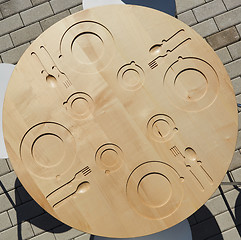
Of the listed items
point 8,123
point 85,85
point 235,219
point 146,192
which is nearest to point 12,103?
point 8,123

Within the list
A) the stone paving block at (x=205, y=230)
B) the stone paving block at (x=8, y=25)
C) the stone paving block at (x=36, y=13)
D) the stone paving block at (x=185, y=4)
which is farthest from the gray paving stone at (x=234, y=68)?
the stone paving block at (x=8, y=25)

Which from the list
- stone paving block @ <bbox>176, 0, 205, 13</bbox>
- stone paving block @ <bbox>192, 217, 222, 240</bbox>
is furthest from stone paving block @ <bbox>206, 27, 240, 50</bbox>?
stone paving block @ <bbox>192, 217, 222, 240</bbox>

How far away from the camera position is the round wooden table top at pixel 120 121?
272cm

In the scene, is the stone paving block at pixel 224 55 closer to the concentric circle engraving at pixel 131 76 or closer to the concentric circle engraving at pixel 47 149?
the concentric circle engraving at pixel 131 76

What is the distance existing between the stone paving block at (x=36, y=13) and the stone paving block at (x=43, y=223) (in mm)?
2170

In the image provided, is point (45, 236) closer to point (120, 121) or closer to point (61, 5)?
point (120, 121)

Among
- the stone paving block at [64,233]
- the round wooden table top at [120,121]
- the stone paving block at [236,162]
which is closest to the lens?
the round wooden table top at [120,121]

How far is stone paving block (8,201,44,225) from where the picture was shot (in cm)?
375

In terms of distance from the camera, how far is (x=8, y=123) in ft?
→ 9.04

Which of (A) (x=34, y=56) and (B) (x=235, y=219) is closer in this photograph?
(A) (x=34, y=56)

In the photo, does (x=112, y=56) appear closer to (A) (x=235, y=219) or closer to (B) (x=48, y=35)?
(B) (x=48, y=35)

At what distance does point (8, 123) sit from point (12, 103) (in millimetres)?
162

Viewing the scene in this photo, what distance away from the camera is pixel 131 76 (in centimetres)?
280

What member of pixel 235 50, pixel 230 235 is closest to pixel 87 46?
pixel 235 50
